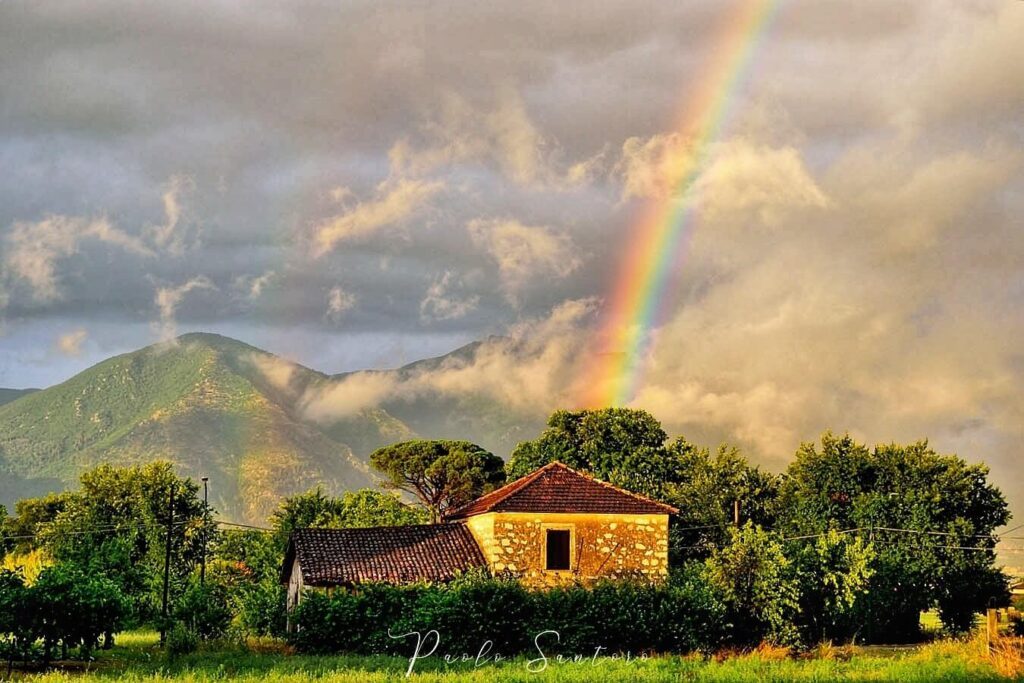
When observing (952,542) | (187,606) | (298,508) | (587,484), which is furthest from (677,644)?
(298,508)

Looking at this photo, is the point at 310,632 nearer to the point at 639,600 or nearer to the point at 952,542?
the point at 639,600

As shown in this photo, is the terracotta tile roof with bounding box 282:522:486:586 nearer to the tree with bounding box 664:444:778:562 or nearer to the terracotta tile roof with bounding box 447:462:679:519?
the terracotta tile roof with bounding box 447:462:679:519

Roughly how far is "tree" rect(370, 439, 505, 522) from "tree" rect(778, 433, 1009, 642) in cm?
1865

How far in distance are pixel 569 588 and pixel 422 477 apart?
131 ft

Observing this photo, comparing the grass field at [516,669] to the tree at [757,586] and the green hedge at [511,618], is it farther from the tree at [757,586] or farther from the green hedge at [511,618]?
the tree at [757,586]

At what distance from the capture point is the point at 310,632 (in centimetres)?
3481

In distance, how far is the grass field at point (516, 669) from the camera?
25.8m

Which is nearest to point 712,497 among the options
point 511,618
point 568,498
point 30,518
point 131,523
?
point 568,498

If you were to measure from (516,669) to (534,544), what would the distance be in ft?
42.7

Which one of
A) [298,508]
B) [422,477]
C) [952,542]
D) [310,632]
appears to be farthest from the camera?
[422,477]

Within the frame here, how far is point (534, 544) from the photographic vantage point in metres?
41.3

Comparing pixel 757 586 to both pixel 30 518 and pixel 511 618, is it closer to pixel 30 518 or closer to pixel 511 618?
pixel 511 618

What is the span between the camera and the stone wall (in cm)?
4094

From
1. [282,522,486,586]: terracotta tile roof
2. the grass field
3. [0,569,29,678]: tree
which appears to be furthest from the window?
[0,569,29,678]: tree
